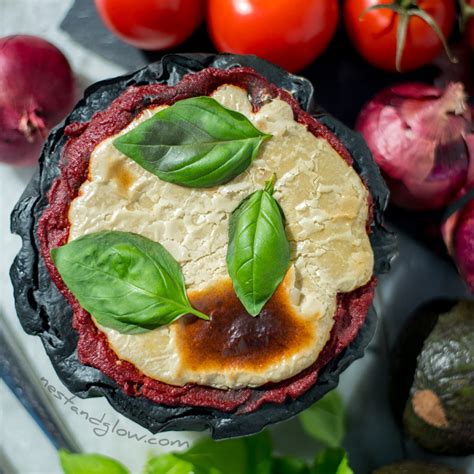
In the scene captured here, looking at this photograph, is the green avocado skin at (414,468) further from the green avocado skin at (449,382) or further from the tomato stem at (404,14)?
the tomato stem at (404,14)

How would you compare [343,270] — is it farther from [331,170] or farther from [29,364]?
[29,364]

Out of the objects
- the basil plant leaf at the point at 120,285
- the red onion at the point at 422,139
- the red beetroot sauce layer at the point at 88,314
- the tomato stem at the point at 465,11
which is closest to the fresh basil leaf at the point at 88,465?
the red beetroot sauce layer at the point at 88,314

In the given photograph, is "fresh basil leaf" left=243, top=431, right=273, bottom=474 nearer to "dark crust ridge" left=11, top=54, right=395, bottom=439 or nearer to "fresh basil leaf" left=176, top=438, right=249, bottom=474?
"fresh basil leaf" left=176, top=438, right=249, bottom=474

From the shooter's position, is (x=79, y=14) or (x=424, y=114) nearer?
(x=424, y=114)

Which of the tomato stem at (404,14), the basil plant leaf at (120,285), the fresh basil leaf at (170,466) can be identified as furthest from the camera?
the fresh basil leaf at (170,466)

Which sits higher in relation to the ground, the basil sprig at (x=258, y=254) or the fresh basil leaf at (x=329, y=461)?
the basil sprig at (x=258, y=254)

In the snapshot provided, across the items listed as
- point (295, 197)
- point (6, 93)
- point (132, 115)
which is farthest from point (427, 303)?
point (6, 93)

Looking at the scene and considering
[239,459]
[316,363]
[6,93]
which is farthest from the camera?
[239,459]

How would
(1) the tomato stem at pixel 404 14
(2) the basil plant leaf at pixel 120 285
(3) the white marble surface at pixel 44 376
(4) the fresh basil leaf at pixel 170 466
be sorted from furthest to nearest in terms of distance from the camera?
(3) the white marble surface at pixel 44 376, (4) the fresh basil leaf at pixel 170 466, (1) the tomato stem at pixel 404 14, (2) the basil plant leaf at pixel 120 285
